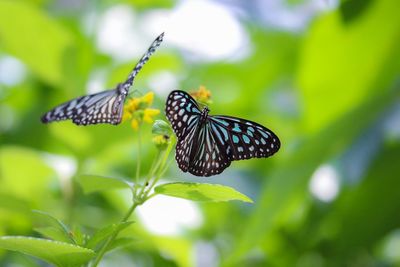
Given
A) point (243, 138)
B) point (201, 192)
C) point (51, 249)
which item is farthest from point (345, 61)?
point (51, 249)

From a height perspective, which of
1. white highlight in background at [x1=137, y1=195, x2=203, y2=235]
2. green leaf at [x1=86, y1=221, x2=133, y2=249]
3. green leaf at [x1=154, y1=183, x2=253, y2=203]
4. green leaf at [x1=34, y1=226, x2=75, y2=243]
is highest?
white highlight in background at [x1=137, y1=195, x2=203, y2=235]

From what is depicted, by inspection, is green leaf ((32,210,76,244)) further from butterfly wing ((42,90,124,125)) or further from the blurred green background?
the blurred green background

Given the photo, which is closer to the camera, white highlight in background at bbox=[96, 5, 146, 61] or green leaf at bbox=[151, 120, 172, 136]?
green leaf at bbox=[151, 120, 172, 136]

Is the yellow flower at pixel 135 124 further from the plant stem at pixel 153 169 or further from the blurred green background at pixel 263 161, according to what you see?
the blurred green background at pixel 263 161

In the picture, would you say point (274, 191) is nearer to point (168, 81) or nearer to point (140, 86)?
point (140, 86)

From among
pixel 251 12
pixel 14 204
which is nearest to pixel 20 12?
pixel 14 204

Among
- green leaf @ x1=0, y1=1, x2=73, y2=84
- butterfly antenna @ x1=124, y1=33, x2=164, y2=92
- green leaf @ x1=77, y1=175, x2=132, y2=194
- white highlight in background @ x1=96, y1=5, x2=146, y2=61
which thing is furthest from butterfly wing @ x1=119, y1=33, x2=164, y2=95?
white highlight in background @ x1=96, y1=5, x2=146, y2=61

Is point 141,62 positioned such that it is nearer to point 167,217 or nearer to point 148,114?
point 148,114
